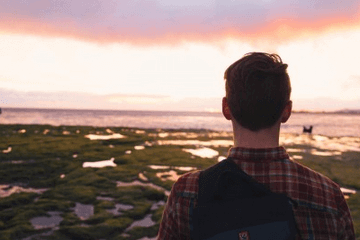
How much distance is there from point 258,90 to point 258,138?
28 centimetres

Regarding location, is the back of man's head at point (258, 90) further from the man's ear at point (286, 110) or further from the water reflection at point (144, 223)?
the water reflection at point (144, 223)

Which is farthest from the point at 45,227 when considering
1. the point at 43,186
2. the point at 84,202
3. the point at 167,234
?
the point at 167,234

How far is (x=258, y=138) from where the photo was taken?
1.94m

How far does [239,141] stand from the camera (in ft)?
6.45

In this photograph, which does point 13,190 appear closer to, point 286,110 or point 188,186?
point 188,186

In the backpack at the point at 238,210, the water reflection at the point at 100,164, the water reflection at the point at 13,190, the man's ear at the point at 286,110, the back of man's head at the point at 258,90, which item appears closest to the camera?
the backpack at the point at 238,210

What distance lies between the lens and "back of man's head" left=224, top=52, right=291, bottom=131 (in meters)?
1.84

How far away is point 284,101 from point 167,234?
1012mm

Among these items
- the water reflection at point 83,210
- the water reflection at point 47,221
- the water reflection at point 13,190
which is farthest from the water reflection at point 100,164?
the water reflection at point 47,221

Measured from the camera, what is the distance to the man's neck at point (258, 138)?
1934 millimetres

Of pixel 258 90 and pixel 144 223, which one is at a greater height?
pixel 258 90

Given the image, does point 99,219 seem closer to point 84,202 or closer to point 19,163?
point 84,202

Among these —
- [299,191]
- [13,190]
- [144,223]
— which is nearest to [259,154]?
[299,191]

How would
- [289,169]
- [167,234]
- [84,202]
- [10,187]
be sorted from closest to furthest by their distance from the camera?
[289,169] < [167,234] < [84,202] < [10,187]
